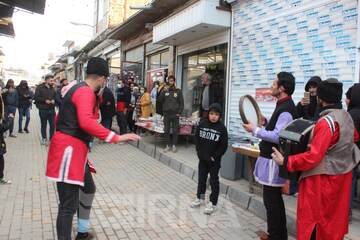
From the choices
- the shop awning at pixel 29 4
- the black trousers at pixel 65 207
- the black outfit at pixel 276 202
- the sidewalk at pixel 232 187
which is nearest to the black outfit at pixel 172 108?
the sidewalk at pixel 232 187

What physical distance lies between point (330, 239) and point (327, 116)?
1030mm

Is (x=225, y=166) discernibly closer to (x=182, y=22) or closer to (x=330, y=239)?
(x=330, y=239)

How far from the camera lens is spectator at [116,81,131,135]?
39.4ft

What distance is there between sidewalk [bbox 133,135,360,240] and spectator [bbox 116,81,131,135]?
122 cm

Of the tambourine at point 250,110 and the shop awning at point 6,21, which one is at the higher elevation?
the shop awning at point 6,21

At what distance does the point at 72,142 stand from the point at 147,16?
489 inches

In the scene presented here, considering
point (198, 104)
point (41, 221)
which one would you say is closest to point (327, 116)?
point (41, 221)

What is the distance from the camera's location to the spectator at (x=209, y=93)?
399 inches

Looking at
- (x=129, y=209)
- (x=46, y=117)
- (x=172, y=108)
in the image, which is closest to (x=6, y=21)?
(x=46, y=117)

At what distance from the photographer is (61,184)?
3.53 m

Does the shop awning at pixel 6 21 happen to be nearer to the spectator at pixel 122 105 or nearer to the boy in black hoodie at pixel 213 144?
the spectator at pixel 122 105

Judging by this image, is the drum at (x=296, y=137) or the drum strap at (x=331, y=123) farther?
the drum at (x=296, y=137)

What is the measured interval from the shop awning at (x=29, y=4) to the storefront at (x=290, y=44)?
5991 mm

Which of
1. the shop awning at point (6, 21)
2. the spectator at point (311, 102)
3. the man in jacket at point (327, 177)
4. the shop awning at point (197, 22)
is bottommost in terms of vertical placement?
the man in jacket at point (327, 177)
